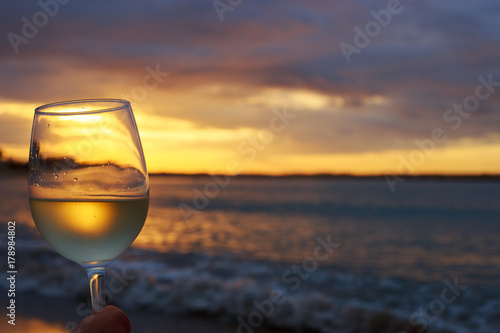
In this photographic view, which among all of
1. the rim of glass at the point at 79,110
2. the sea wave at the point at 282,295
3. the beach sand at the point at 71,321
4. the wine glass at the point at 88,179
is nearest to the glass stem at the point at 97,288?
the wine glass at the point at 88,179

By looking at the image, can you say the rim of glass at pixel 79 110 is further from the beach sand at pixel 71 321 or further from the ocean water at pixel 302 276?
the ocean water at pixel 302 276

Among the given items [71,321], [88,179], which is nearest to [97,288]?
[88,179]

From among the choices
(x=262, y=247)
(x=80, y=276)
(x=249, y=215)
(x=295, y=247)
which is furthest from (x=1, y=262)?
(x=249, y=215)

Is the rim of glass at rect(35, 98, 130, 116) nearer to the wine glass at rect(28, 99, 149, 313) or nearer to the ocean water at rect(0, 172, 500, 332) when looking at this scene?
the wine glass at rect(28, 99, 149, 313)

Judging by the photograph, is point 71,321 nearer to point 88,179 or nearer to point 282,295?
point 282,295

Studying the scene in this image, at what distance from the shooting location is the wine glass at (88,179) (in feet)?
3.66

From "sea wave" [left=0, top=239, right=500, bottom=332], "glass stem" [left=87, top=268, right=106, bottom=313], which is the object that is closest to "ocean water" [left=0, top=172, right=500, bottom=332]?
"sea wave" [left=0, top=239, right=500, bottom=332]

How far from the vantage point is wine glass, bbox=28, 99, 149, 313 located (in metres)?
1.11

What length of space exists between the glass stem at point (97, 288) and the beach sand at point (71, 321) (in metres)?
4.46

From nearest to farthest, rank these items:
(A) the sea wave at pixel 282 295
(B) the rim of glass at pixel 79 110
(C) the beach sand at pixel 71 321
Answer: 1. (B) the rim of glass at pixel 79 110
2. (C) the beach sand at pixel 71 321
3. (A) the sea wave at pixel 282 295

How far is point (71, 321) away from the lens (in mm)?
5762

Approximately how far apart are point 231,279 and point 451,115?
2257 cm

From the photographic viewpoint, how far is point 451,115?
2745 cm

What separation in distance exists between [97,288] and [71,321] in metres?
5.18
